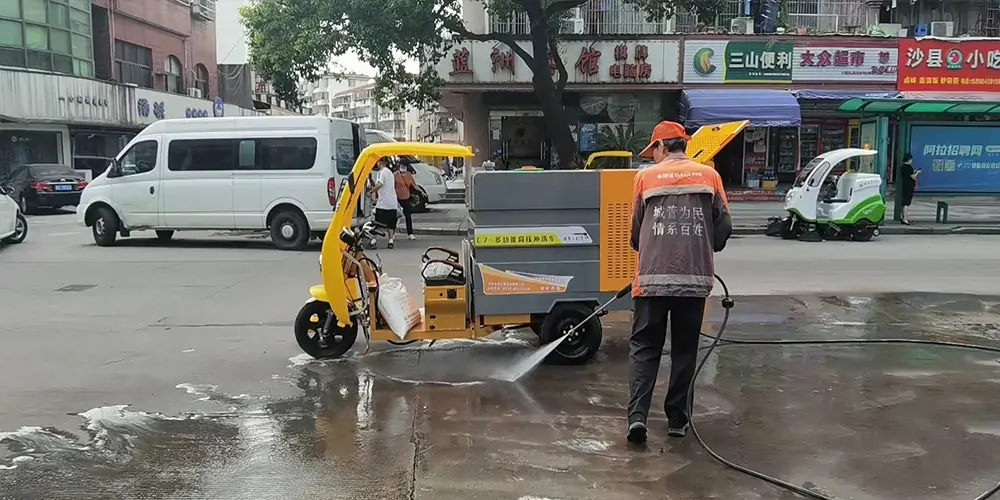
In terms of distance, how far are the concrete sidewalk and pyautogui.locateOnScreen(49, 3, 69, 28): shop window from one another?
46.7 feet

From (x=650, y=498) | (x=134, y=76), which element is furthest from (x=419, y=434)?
(x=134, y=76)

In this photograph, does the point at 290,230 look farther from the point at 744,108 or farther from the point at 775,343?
the point at 744,108

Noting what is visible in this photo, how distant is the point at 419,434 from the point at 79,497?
1804 millimetres

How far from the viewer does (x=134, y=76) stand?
31406 millimetres

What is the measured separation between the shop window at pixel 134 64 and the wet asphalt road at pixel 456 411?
79.0ft

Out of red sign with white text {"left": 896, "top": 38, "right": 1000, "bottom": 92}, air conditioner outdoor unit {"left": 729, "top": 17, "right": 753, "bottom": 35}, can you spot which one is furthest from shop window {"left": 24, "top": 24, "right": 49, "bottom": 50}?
red sign with white text {"left": 896, "top": 38, "right": 1000, "bottom": 92}

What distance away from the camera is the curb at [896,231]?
55.3ft

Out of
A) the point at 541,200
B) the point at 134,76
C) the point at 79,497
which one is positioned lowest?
the point at 79,497

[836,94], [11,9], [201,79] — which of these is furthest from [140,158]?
[201,79]

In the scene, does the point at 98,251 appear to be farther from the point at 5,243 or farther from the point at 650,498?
the point at 650,498

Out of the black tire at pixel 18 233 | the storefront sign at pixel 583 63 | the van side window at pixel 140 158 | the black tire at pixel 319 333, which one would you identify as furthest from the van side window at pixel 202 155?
the storefront sign at pixel 583 63

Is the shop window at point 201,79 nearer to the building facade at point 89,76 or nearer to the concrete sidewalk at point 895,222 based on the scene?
the building facade at point 89,76

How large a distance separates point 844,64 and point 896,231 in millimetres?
7628

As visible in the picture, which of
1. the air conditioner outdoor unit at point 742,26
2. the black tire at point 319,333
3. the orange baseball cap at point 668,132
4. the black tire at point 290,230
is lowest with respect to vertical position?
the black tire at point 319,333
